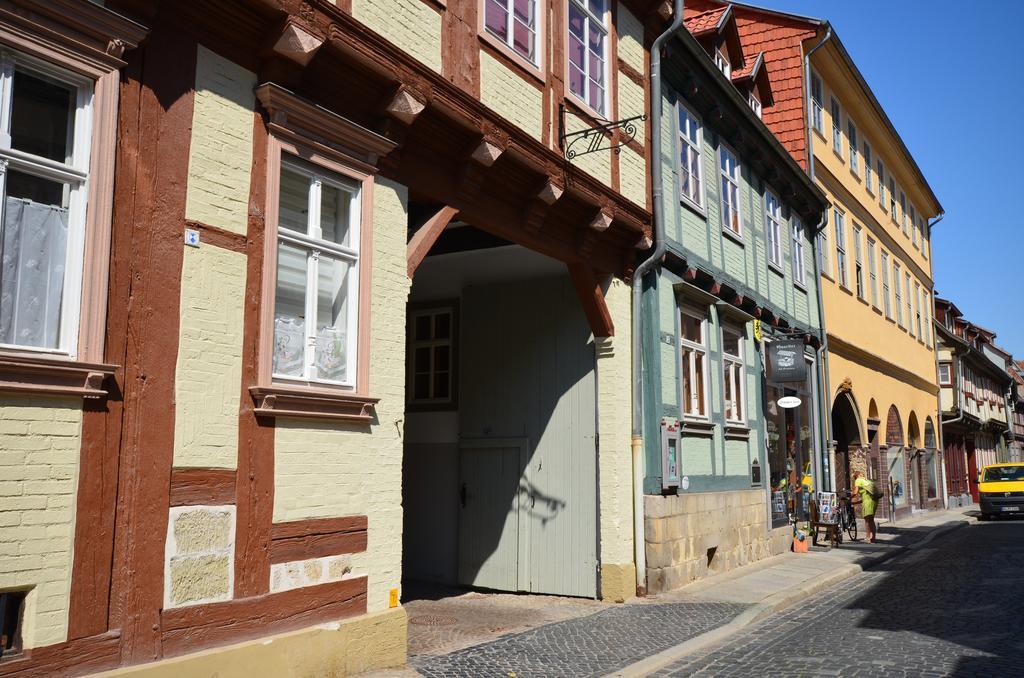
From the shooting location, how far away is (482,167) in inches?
341

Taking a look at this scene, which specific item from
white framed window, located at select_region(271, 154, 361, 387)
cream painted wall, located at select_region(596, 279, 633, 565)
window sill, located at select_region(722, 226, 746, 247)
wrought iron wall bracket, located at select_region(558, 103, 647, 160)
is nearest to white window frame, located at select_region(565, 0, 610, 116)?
wrought iron wall bracket, located at select_region(558, 103, 647, 160)

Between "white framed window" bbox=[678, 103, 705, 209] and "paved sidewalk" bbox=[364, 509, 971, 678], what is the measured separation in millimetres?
5604

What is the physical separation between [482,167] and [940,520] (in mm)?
24170

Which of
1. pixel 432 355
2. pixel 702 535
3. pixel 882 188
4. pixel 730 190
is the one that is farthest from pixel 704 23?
pixel 882 188

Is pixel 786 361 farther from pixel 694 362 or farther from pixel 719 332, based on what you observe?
pixel 694 362

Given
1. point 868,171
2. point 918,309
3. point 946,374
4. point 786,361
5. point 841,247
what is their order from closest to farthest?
point 786,361 → point 841,247 → point 868,171 → point 918,309 → point 946,374

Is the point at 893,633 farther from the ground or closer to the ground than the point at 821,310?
closer to the ground

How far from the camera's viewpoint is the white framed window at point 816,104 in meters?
21.8

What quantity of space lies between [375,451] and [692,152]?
28.8ft

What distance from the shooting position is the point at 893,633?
29.0ft

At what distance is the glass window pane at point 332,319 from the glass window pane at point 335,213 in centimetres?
21

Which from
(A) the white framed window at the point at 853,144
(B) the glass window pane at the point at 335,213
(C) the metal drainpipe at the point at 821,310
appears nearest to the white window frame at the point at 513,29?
(B) the glass window pane at the point at 335,213

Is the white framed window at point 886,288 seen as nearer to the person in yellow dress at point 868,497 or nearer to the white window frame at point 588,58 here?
the person in yellow dress at point 868,497

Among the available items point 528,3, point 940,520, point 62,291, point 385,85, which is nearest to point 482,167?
point 385,85
